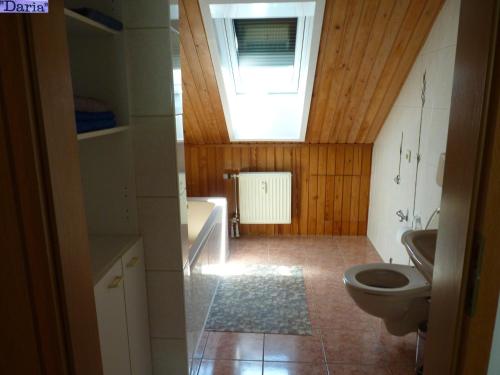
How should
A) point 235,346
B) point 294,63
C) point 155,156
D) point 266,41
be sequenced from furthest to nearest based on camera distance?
point 294,63 → point 266,41 → point 235,346 → point 155,156

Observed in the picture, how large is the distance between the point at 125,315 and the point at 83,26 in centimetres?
109

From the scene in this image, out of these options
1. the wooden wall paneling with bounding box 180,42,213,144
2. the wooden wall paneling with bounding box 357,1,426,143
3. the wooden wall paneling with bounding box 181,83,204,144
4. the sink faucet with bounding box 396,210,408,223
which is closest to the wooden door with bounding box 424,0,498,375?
the wooden wall paneling with bounding box 357,1,426,143

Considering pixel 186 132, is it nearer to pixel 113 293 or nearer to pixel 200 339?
pixel 200 339

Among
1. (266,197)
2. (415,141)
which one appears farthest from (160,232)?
(266,197)

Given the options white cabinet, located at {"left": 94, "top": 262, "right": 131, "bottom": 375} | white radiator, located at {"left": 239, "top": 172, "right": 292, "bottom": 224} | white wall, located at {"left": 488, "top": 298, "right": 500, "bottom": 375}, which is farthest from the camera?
white radiator, located at {"left": 239, "top": 172, "right": 292, "bottom": 224}

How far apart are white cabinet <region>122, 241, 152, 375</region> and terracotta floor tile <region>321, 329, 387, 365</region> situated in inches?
41.9

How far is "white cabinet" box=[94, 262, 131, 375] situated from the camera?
1.39m

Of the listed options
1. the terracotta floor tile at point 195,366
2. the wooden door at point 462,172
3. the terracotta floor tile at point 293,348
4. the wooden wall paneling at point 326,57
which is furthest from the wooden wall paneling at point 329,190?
the wooden door at point 462,172

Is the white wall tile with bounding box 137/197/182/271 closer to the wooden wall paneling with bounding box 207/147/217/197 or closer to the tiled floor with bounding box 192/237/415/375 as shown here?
the tiled floor with bounding box 192/237/415/375

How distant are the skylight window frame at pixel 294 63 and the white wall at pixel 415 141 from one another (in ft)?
2.76

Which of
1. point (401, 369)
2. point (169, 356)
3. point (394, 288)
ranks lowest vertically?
point (401, 369)

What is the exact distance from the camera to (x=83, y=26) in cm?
143

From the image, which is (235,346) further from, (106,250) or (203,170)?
(203,170)

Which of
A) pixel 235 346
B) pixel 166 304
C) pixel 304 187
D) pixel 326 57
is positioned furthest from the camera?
pixel 304 187
